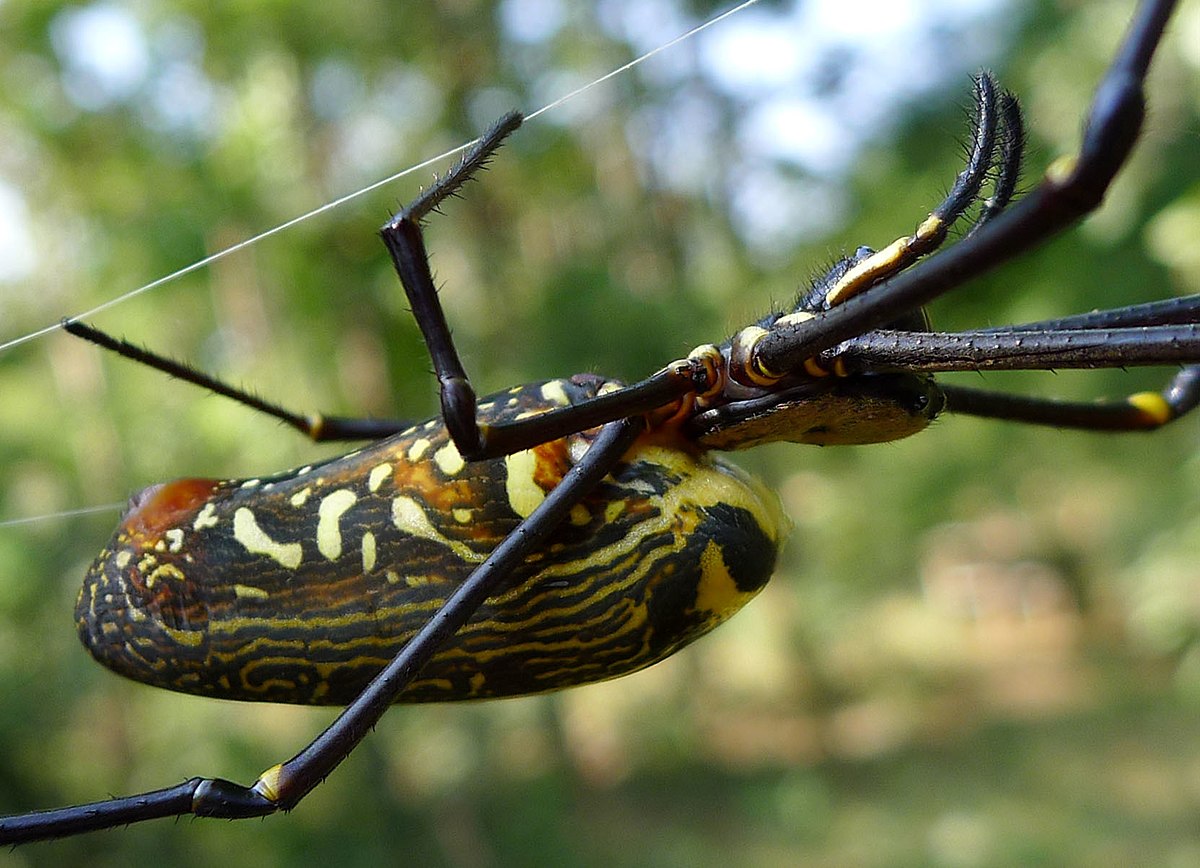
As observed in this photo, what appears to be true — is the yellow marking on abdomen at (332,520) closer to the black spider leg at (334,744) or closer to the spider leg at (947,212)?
the black spider leg at (334,744)

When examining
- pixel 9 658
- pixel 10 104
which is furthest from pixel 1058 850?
pixel 10 104

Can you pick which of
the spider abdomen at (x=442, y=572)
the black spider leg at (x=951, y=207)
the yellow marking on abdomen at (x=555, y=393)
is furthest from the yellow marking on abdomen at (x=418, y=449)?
the black spider leg at (x=951, y=207)

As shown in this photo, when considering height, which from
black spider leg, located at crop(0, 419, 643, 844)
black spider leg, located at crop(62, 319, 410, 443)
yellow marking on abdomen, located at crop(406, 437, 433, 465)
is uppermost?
black spider leg, located at crop(62, 319, 410, 443)

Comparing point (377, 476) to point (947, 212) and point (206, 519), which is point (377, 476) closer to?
point (206, 519)

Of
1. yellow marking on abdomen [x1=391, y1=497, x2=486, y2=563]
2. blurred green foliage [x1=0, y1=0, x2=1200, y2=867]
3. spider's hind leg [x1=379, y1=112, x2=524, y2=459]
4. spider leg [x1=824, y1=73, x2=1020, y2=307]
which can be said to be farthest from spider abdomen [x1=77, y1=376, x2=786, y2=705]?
blurred green foliage [x1=0, y1=0, x2=1200, y2=867]

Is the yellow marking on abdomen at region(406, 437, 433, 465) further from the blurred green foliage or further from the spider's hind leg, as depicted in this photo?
the blurred green foliage

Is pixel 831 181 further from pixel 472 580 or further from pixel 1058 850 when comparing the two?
pixel 472 580
